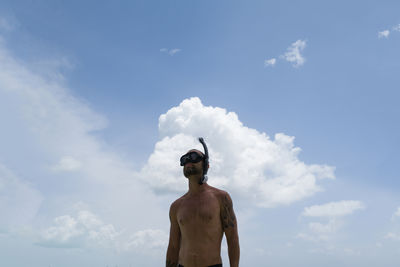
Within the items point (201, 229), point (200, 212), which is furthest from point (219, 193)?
point (201, 229)

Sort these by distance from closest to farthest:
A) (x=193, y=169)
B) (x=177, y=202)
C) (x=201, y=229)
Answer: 1. (x=201, y=229)
2. (x=193, y=169)
3. (x=177, y=202)

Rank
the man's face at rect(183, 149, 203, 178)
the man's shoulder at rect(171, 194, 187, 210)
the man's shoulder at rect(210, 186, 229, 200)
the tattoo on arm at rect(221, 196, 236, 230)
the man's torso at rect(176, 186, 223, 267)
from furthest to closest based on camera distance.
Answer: the man's shoulder at rect(171, 194, 187, 210) < the man's face at rect(183, 149, 203, 178) < the man's shoulder at rect(210, 186, 229, 200) < the tattoo on arm at rect(221, 196, 236, 230) < the man's torso at rect(176, 186, 223, 267)

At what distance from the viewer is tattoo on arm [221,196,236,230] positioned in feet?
25.1

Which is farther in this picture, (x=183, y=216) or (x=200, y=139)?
(x=200, y=139)

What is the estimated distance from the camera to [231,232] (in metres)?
7.61

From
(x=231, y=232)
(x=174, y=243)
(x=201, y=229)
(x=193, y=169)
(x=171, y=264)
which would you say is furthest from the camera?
(x=174, y=243)

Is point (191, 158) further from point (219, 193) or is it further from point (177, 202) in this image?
point (177, 202)

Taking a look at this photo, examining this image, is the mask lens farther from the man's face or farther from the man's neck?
the man's neck

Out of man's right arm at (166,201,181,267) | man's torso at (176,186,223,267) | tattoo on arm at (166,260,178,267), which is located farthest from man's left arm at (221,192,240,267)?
tattoo on arm at (166,260,178,267)

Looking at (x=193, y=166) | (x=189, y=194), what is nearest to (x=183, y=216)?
(x=189, y=194)

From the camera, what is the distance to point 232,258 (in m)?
7.54

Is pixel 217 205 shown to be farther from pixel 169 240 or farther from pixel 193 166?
pixel 169 240

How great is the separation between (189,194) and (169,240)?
46.3 inches

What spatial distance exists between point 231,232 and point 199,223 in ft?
2.27
